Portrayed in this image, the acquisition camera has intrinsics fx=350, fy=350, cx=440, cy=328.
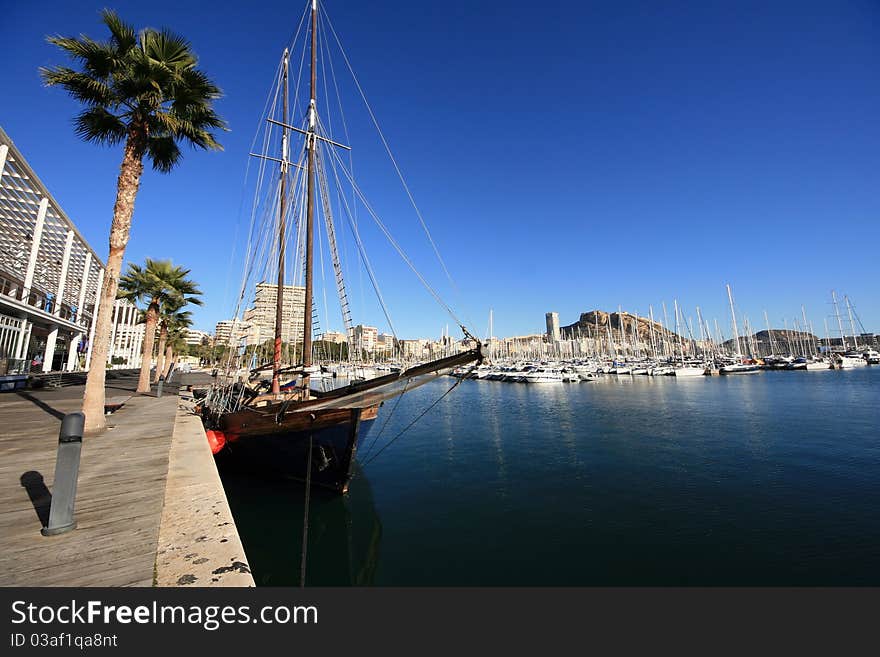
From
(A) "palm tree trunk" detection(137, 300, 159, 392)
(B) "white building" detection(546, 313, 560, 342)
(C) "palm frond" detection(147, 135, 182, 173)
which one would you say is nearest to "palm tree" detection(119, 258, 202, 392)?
(A) "palm tree trunk" detection(137, 300, 159, 392)

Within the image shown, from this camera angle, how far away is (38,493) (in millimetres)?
4637

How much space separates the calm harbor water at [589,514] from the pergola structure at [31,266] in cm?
1778

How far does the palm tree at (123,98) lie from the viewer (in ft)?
28.9

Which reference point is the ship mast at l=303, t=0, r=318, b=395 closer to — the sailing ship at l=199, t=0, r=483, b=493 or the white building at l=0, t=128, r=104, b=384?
the sailing ship at l=199, t=0, r=483, b=493

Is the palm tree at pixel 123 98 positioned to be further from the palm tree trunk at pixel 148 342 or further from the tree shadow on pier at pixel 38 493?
the palm tree trunk at pixel 148 342

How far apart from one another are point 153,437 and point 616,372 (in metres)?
79.6

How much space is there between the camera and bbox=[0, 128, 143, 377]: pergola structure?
21250 mm

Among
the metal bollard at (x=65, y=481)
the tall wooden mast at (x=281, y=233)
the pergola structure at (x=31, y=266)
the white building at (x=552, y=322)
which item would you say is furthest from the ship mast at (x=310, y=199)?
the white building at (x=552, y=322)

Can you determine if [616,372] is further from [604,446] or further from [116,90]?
[116,90]

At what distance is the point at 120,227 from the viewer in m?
9.28

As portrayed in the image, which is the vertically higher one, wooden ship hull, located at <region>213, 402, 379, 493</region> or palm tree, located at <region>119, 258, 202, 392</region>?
palm tree, located at <region>119, 258, 202, 392</region>

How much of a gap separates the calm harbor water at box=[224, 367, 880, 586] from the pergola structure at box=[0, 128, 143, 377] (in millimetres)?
17777
